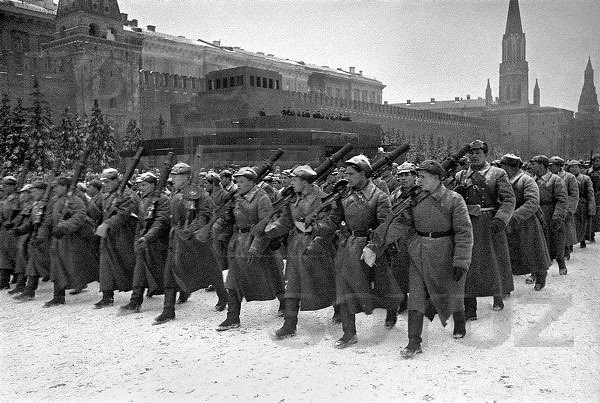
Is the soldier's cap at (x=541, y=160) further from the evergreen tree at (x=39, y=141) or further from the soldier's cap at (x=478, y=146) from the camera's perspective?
the evergreen tree at (x=39, y=141)

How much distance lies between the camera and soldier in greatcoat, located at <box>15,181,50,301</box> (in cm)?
892

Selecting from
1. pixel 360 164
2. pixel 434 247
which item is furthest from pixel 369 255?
pixel 360 164

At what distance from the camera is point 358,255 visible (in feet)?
19.2

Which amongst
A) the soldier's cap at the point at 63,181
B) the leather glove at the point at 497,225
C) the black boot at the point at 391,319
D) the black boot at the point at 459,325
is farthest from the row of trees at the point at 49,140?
the black boot at the point at 459,325

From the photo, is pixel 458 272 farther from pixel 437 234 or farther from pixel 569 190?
pixel 569 190

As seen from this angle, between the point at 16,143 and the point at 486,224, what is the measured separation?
29.2 meters

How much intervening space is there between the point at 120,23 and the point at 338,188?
152 feet

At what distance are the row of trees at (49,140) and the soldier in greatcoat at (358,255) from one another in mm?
23855

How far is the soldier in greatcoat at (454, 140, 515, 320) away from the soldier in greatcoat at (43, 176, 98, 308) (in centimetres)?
546

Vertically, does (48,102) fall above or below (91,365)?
above

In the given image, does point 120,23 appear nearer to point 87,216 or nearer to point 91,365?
point 87,216

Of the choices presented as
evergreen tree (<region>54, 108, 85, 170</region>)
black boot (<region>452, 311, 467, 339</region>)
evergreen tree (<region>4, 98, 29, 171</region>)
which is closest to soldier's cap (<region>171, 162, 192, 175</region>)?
black boot (<region>452, 311, 467, 339</region>)

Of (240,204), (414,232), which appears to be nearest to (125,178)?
(240,204)

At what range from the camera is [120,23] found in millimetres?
47312
